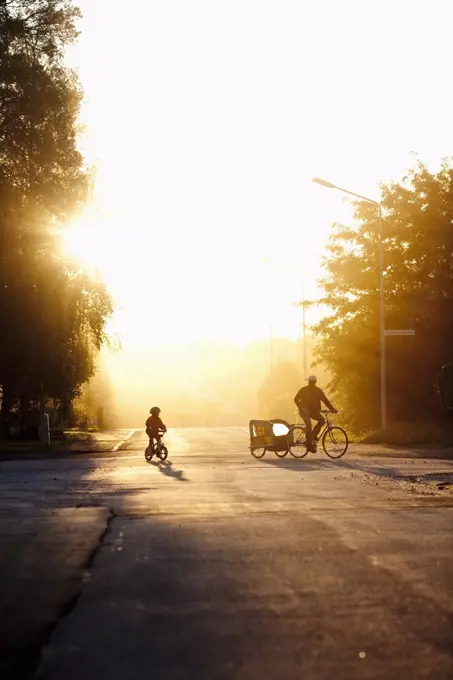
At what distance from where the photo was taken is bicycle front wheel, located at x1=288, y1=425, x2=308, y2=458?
2425 cm

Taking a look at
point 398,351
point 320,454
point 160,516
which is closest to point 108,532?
point 160,516

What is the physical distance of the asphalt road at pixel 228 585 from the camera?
16.1ft

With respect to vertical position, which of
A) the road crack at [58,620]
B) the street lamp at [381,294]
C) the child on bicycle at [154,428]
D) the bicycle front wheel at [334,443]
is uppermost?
the street lamp at [381,294]

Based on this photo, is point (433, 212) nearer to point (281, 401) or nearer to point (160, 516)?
point (160, 516)

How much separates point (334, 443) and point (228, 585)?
16.9 metres

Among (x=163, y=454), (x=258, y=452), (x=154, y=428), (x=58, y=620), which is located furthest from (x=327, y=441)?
(x=58, y=620)

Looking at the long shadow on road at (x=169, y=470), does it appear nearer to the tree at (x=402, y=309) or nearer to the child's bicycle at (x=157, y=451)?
the child's bicycle at (x=157, y=451)

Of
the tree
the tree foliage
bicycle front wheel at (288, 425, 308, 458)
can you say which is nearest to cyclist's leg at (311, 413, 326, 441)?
bicycle front wheel at (288, 425, 308, 458)

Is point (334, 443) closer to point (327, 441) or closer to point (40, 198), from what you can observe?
point (327, 441)

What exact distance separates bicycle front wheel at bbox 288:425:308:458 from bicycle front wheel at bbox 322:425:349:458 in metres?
0.62

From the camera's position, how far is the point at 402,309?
4272 centimetres

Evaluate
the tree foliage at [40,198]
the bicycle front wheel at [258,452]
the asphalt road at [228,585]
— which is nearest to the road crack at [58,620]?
the asphalt road at [228,585]

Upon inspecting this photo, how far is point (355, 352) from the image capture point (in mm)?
43719

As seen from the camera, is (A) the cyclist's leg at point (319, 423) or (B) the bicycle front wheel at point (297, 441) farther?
(B) the bicycle front wheel at point (297, 441)
